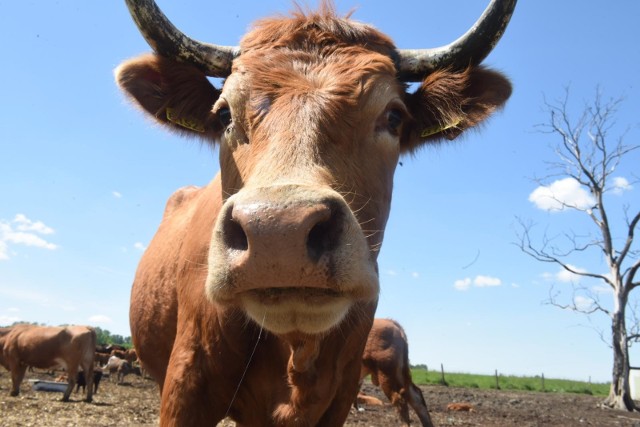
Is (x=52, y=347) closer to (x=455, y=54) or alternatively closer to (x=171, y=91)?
(x=171, y=91)

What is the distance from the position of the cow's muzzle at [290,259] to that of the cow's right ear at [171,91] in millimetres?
2168

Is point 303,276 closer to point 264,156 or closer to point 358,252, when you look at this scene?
point 358,252

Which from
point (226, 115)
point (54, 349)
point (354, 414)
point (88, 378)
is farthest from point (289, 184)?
point (54, 349)

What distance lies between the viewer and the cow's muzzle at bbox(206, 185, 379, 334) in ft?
6.75

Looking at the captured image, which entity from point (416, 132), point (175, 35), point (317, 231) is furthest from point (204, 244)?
point (317, 231)

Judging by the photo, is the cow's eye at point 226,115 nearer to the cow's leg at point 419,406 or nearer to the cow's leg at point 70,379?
the cow's leg at point 419,406

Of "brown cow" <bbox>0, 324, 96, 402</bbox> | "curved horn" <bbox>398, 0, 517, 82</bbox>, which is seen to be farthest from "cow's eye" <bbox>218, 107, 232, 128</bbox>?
"brown cow" <bbox>0, 324, 96, 402</bbox>

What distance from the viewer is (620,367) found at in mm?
22156

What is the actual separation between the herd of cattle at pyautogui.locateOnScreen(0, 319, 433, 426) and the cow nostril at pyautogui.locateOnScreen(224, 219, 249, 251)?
11682mm

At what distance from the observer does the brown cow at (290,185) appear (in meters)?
2.18

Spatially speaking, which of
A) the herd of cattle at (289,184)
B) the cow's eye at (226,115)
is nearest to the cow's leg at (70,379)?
the herd of cattle at (289,184)

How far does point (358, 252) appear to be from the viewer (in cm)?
225

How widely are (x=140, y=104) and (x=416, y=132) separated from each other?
7.13 feet

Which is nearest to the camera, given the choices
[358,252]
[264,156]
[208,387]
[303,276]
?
[303,276]
